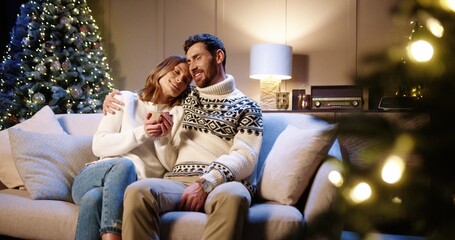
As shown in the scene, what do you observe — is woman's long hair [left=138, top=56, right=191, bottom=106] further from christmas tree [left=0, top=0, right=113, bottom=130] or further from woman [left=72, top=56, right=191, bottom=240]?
christmas tree [left=0, top=0, right=113, bottom=130]

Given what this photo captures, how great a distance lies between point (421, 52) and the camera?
1.50ft

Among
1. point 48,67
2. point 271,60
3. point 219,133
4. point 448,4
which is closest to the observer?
point 448,4

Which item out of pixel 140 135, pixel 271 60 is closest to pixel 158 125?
pixel 140 135

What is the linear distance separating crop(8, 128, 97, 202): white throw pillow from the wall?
2165 mm

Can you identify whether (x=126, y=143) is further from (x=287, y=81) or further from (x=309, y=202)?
(x=287, y=81)

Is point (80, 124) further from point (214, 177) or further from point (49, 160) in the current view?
point (214, 177)

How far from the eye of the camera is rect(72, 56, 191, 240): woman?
5.87ft

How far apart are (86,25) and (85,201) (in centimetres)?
269

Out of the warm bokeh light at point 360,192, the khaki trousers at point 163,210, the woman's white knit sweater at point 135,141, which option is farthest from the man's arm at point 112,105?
the warm bokeh light at point 360,192

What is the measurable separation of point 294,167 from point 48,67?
284 centimetres

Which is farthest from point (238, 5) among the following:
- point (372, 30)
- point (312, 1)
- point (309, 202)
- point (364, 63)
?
point (364, 63)

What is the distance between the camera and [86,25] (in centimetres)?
412

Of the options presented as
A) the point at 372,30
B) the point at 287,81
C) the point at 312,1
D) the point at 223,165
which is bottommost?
the point at 223,165

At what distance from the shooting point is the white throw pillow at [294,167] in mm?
1861
